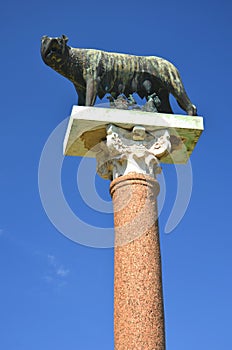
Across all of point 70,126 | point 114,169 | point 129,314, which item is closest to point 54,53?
point 70,126

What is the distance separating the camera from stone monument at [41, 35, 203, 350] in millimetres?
9492

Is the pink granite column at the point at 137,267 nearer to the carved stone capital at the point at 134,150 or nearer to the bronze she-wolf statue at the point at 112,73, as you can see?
A: the carved stone capital at the point at 134,150

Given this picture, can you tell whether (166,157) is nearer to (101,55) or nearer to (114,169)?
(114,169)

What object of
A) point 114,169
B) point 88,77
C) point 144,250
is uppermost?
point 88,77

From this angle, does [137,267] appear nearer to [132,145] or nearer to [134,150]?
[134,150]

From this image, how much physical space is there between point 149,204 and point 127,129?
1.66 metres

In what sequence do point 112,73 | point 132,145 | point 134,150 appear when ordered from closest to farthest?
point 134,150 < point 132,145 < point 112,73

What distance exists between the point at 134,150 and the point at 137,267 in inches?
93.7

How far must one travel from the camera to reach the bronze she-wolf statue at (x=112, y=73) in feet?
39.8

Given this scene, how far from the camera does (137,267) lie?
9.75 metres

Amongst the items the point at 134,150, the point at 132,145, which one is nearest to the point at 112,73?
the point at 132,145

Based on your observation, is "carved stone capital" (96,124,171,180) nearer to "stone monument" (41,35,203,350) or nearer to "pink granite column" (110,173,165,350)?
"stone monument" (41,35,203,350)

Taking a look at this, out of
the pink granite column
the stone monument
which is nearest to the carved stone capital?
the stone monument

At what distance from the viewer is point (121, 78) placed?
12398mm
